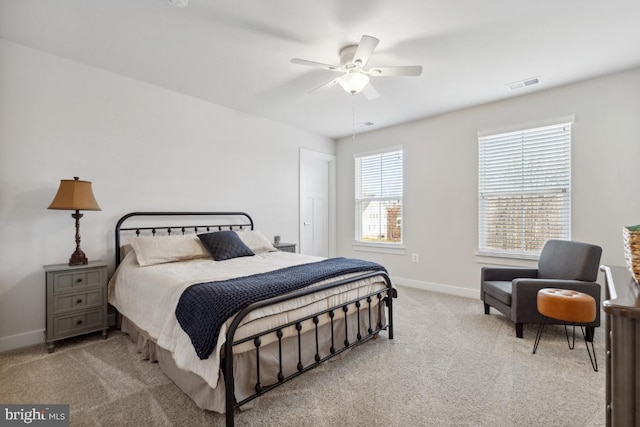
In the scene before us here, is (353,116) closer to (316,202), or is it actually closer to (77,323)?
(316,202)

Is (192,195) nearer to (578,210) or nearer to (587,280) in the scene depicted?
(587,280)

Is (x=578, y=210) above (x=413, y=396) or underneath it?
above

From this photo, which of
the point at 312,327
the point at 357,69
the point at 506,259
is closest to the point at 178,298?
the point at 312,327

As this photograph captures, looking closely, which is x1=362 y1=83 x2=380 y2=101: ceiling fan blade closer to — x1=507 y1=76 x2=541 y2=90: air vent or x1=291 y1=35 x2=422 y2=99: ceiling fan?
x1=291 y1=35 x2=422 y2=99: ceiling fan

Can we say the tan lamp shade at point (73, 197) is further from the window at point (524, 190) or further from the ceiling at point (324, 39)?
the window at point (524, 190)

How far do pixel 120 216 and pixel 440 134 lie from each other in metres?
4.20

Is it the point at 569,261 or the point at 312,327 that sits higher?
the point at 569,261

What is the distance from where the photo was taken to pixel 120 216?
3135 millimetres

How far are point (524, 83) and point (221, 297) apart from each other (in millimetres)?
3747

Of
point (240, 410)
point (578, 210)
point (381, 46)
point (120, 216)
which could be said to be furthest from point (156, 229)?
point (578, 210)

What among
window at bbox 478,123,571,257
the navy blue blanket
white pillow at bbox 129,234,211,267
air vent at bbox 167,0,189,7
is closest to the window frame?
window at bbox 478,123,571,257

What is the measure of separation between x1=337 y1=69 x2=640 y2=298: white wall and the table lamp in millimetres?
3810

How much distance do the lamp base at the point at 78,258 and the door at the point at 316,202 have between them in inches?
117

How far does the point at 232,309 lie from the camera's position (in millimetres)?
1646
